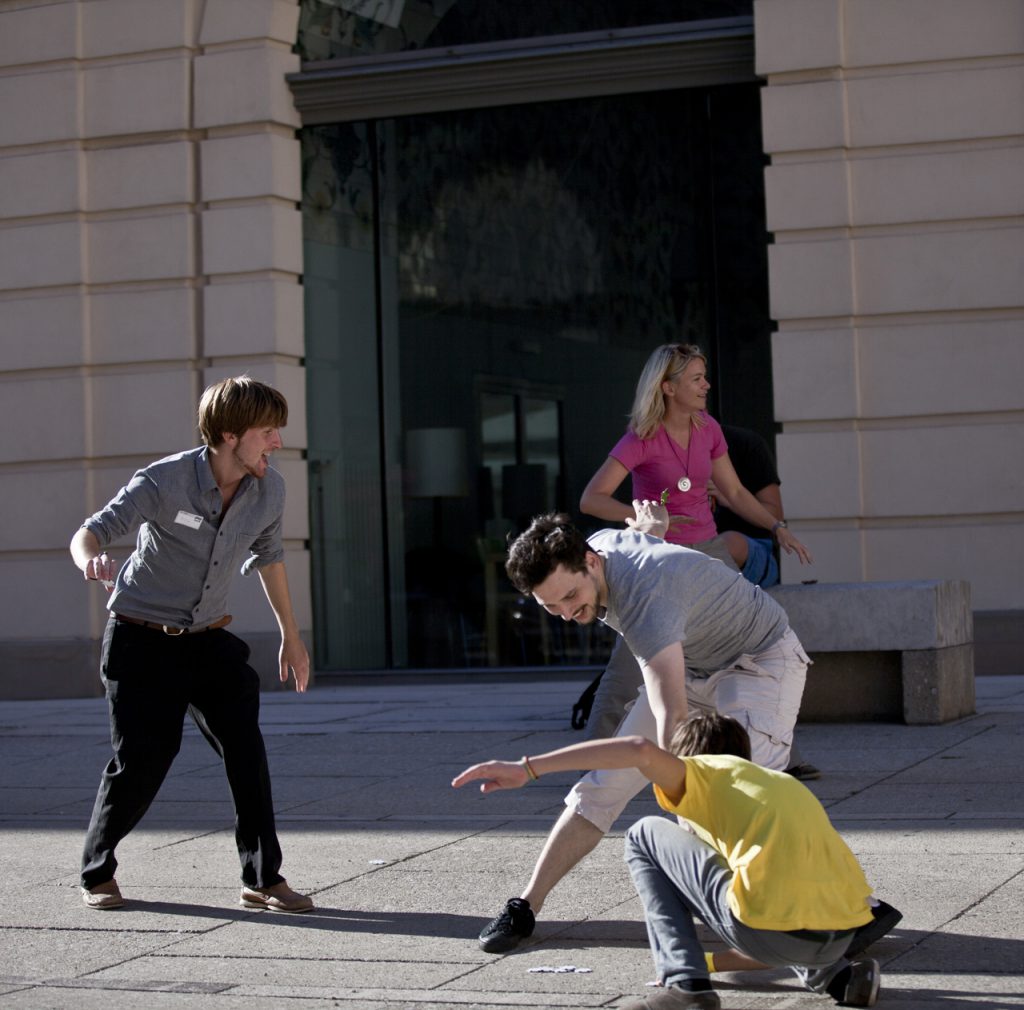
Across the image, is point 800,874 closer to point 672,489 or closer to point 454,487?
point 672,489

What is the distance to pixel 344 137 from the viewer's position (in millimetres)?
13609

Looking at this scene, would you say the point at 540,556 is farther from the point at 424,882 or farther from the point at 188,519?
the point at 424,882

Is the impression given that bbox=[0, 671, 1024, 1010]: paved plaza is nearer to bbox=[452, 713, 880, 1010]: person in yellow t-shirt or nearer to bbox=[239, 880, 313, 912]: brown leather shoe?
bbox=[239, 880, 313, 912]: brown leather shoe

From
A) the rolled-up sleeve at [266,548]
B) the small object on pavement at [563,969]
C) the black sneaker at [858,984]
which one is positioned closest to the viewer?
the black sneaker at [858,984]

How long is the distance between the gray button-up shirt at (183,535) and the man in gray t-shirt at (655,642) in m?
1.40

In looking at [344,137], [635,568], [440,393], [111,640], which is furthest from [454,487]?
[635,568]

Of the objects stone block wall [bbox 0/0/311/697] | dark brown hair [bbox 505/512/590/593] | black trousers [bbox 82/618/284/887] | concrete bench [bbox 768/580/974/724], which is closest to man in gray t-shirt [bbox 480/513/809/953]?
dark brown hair [bbox 505/512/590/593]

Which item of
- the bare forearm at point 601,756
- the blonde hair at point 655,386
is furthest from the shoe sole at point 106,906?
the blonde hair at point 655,386

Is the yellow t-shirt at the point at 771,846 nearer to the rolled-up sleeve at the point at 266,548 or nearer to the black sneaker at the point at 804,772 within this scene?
the rolled-up sleeve at the point at 266,548

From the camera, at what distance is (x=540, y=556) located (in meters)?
4.60

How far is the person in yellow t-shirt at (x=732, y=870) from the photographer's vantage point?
412cm

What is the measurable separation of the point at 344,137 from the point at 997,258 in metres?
5.14

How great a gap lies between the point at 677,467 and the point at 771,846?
11.3 feet

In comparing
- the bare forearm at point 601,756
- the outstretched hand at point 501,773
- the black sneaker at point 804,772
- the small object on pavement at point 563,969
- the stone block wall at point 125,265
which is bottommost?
the small object on pavement at point 563,969
